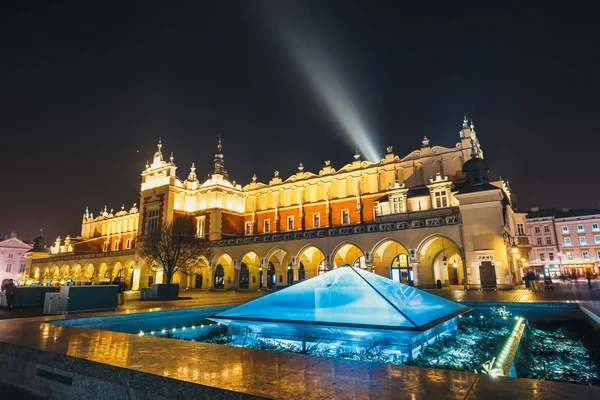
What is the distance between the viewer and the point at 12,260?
78.6 metres

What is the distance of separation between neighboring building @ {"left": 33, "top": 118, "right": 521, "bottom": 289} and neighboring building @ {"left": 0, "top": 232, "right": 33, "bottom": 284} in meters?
28.4

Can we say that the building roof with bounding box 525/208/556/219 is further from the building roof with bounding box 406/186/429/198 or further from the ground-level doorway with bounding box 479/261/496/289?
the ground-level doorway with bounding box 479/261/496/289

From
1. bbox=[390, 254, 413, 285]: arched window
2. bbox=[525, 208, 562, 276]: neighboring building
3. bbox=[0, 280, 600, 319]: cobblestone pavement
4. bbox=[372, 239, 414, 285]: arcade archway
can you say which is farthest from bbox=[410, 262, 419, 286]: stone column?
bbox=[525, 208, 562, 276]: neighboring building

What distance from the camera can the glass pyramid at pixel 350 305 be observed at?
695 centimetres

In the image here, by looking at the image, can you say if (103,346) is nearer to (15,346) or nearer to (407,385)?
(15,346)

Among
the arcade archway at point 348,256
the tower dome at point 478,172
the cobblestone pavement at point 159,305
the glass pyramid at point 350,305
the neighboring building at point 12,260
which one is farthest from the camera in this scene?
the neighboring building at point 12,260

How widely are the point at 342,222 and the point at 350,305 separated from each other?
3204 cm

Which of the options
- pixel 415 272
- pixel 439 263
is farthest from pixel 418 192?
pixel 415 272

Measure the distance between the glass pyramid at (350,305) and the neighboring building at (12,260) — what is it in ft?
302

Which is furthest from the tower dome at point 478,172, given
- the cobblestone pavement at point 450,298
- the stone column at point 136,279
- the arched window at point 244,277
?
the stone column at point 136,279

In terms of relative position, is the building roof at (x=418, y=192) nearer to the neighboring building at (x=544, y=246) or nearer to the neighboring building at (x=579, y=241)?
the neighboring building at (x=544, y=246)

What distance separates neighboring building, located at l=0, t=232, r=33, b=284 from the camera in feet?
253

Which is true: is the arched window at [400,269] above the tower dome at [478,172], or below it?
below

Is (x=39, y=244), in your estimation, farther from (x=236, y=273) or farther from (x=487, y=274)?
(x=487, y=274)
